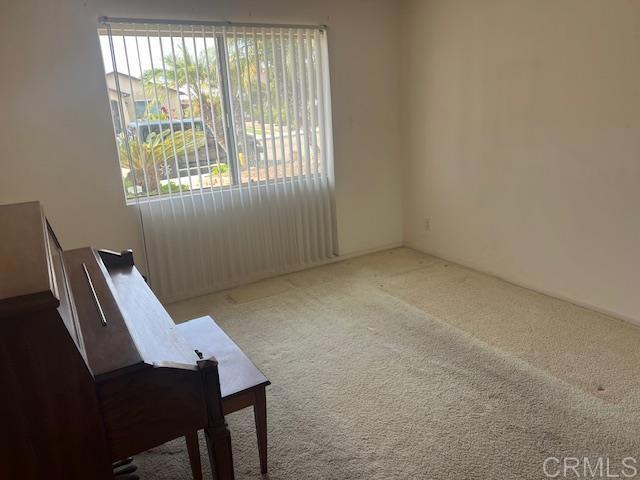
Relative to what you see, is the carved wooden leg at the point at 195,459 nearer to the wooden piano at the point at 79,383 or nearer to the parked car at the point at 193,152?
the wooden piano at the point at 79,383

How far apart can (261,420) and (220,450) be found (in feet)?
1.43

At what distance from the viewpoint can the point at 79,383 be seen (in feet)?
3.19

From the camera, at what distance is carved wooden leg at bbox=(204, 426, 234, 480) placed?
1204 mm

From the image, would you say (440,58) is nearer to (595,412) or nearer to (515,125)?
(515,125)

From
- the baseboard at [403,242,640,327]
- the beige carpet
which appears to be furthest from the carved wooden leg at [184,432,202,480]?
the baseboard at [403,242,640,327]

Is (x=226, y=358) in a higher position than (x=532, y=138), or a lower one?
lower

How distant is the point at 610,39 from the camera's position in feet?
8.45

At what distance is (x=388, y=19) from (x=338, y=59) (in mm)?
649

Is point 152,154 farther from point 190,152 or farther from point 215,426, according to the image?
point 215,426

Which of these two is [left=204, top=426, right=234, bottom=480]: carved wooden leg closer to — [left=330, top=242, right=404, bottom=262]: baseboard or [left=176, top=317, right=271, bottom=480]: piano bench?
[left=176, top=317, right=271, bottom=480]: piano bench

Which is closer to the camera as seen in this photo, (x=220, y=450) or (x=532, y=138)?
(x=220, y=450)

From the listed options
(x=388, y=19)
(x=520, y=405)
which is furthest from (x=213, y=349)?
(x=388, y=19)

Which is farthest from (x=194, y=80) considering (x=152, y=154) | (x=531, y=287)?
(x=531, y=287)

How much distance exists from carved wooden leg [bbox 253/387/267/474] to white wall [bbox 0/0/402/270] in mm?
2026
